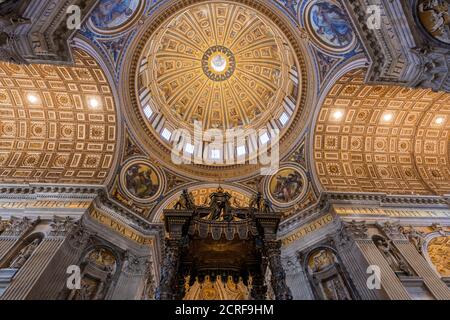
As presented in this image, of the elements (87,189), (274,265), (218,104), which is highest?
(218,104)

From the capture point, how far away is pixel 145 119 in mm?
15375

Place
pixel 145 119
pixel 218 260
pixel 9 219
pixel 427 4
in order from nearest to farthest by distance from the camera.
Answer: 1. pixel 427 4
2. pixel 218 260
3. pixel 9 219
4. pixel 145 119

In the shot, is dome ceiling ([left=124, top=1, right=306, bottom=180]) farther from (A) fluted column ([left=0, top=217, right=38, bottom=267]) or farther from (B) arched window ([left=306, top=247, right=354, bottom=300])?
(A) fluted column ([left=0, top=217, right=38, bottom=267])

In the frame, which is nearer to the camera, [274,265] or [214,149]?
[274,265]

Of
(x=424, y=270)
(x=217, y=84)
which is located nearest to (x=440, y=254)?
(x=424, y=270)

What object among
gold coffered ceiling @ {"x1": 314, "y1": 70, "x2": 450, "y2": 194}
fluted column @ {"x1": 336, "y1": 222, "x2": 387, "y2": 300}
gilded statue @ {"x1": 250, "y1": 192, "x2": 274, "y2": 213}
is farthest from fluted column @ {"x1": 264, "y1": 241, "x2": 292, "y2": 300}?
gold coffered ceiling @ {"x1": 314, "y1": 70, "x2": 450, "y2": 194}

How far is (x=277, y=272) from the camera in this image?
7246mm

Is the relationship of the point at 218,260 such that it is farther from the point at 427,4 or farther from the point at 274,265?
the point at 427,4

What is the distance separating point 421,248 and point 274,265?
24.9 ft

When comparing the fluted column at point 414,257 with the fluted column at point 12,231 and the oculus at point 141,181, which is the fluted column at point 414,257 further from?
the fluted column at point 12,231

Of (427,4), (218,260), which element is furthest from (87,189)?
(427,4)

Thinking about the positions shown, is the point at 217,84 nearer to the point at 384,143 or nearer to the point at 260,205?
the point at 384,143

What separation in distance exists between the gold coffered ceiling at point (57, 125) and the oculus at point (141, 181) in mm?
1010

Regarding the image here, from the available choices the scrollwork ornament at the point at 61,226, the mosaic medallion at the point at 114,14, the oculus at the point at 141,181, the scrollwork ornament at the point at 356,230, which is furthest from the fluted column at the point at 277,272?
the mosaic medallion at the point at 114,14
